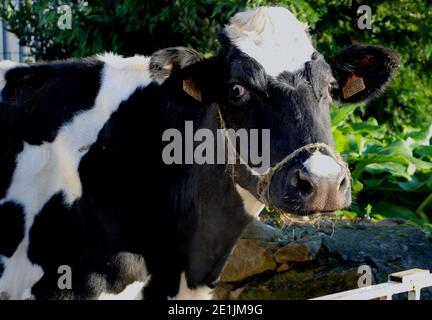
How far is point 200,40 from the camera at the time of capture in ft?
25.0

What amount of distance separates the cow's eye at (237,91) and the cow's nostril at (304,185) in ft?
1.81

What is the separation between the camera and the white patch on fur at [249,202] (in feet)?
12.8

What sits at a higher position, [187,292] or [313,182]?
[313,182]

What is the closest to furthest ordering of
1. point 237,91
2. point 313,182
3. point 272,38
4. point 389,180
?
1. point 313,182
2. point 237,91
3. point 272,38
4. point 389,180

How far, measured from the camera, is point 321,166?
3.27 m

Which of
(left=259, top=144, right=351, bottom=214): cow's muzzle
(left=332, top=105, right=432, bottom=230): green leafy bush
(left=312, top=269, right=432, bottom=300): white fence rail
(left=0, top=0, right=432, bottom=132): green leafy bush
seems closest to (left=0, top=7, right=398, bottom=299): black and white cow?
(left=259, top=144, right=351, bottom=214): cow's muzzle

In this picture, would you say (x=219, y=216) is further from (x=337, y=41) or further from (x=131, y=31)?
(x=337, y=41)

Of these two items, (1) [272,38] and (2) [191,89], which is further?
(2) [191,89]

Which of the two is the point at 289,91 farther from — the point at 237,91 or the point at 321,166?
the point at 321,166

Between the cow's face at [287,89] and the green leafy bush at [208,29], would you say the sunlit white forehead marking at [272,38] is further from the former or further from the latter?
the green leafy bush at [208,29]

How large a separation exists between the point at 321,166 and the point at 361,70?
3.43ft

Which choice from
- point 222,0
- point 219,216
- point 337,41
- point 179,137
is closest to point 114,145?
point 179,137

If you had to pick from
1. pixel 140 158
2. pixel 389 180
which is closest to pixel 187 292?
pixel 140 158

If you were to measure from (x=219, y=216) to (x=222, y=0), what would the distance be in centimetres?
385
